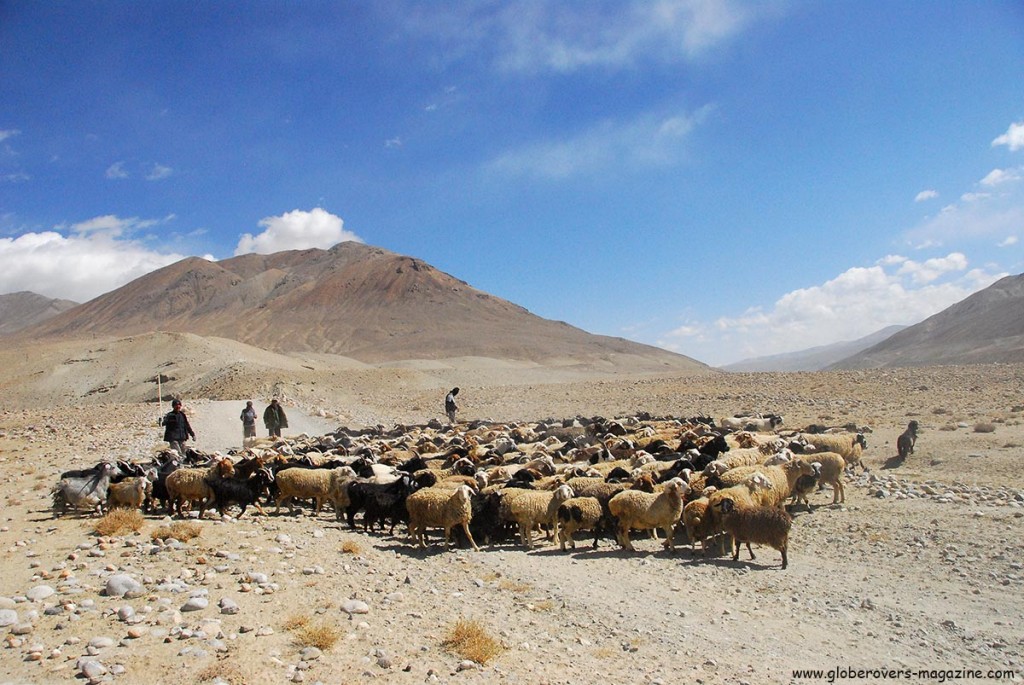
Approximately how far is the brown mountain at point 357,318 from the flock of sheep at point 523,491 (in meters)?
106

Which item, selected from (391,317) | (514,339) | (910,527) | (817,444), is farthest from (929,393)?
(391,317)

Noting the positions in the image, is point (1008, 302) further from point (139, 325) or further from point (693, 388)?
point (139, 325)

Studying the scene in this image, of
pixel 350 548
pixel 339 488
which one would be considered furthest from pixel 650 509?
pixel 339 488

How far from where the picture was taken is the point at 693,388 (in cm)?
4559

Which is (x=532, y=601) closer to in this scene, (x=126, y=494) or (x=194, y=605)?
(x=194, y=605)

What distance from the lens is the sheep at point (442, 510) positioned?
31.2 feet

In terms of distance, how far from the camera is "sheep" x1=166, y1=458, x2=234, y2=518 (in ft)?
34.0

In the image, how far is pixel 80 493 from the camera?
33.0ft

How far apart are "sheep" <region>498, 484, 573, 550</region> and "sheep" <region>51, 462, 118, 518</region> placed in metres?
6.39

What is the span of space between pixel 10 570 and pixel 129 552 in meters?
1.14

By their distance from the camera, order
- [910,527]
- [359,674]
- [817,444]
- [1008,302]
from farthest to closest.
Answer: [1008,302], [817,444], [910,527], [359,674]

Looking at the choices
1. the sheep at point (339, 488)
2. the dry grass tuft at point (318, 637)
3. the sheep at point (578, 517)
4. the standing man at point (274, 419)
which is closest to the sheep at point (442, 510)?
the sheep at point (578, 517)

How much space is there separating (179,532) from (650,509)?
655cm

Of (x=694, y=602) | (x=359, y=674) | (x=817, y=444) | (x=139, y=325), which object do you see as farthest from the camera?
(x=139, y=325)
